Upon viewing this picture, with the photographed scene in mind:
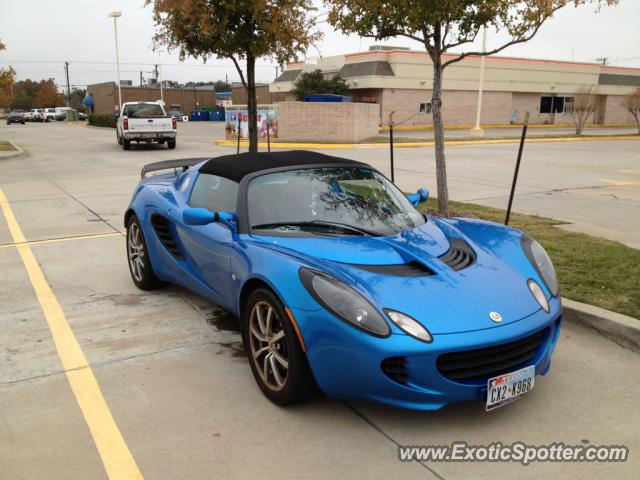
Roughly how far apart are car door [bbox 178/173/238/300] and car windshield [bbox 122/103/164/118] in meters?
19.5

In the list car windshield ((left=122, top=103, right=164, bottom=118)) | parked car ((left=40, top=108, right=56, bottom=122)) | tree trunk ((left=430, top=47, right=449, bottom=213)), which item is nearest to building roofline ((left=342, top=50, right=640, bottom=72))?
car windshield ((left=122, top=103, right=164, bottom=118))

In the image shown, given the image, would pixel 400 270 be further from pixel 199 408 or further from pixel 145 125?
pixel 145 125

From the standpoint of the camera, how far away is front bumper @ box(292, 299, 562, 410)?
2.82 metres

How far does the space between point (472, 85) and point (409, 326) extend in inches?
1679

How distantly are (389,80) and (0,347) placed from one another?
36772mm

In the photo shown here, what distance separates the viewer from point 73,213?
31.9 ft

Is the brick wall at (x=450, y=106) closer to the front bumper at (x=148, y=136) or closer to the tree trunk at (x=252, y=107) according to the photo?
the front bumper at (x=148, y=136)

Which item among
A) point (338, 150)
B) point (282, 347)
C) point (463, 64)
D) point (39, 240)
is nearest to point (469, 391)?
point (282, 347)

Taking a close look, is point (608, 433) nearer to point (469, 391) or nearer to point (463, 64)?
point (469, 391)

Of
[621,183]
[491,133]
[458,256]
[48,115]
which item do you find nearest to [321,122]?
[491,133]

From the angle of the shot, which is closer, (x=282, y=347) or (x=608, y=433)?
(x=608, y=433)

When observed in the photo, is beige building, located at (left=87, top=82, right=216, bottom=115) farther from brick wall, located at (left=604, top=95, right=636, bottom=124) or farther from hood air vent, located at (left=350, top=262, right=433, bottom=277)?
hood air vent, located at (left=350, top=262, right=433, bottom=277)

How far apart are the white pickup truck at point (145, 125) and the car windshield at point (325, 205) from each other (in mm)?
19440

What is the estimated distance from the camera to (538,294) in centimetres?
338
